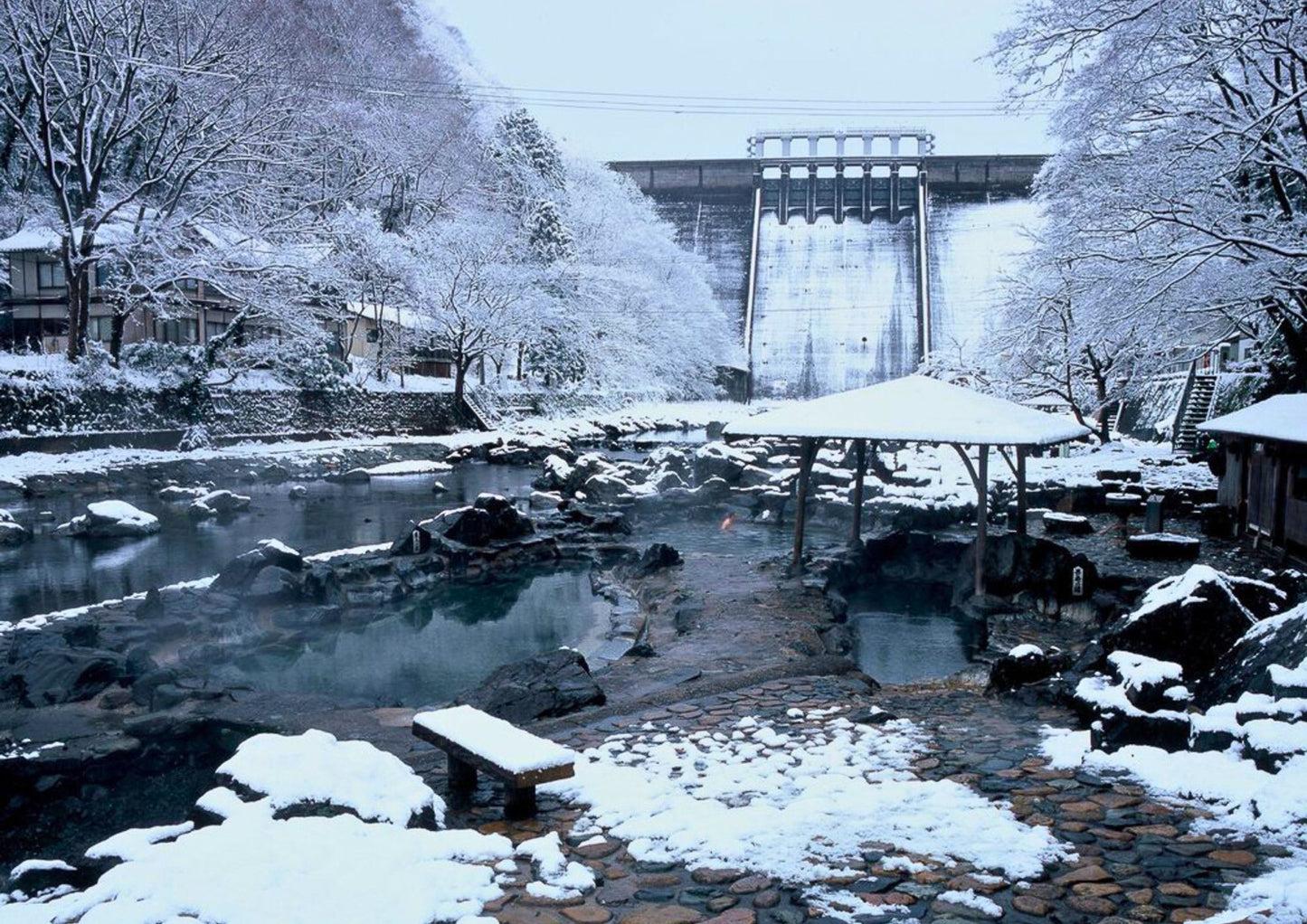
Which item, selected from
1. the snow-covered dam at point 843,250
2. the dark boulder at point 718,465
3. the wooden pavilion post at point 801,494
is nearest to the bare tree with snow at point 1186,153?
the wooden pavilion post at point 801,494

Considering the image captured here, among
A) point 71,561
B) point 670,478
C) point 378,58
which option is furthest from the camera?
point 378,58

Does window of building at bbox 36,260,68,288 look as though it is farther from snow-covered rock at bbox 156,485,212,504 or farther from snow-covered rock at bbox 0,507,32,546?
snow-covered rock at bbox 0,507,32,546

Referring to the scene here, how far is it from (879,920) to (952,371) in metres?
28.9

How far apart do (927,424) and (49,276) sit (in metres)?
26.1

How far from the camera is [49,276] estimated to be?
27.2m

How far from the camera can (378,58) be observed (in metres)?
44.6

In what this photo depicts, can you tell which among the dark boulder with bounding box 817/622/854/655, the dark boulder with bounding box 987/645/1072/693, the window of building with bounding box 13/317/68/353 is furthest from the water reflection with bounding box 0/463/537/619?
the window of building with bounding box 13/317/68/353

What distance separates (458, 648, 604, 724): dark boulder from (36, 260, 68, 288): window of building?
83.5 ft

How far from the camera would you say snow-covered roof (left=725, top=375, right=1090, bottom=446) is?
10.2 meters

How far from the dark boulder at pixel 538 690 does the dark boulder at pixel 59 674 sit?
2909 millimetres

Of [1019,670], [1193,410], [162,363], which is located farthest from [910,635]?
[162,363]

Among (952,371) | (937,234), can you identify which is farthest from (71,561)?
(937,234)

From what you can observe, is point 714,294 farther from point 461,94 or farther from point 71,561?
point 71,561

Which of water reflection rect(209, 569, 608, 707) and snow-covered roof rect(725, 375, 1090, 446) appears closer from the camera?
water reflection rect(209, 569, 608, 707)
